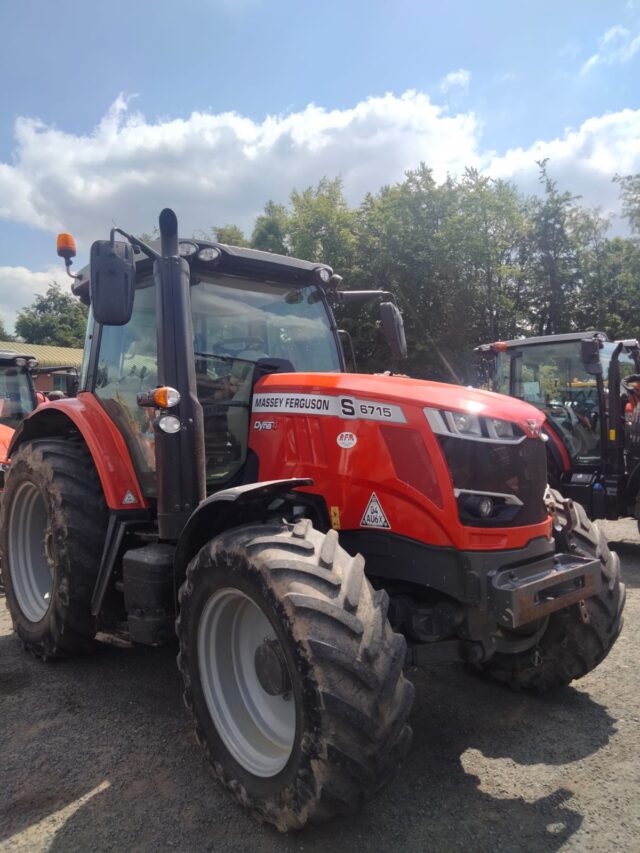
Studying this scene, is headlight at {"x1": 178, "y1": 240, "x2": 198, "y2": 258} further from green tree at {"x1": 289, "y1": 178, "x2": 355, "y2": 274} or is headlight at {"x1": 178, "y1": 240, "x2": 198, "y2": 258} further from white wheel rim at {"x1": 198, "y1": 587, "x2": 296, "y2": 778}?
green tree at {"x1": 289, "y1": 178, "x2": 355, "y2": 274}

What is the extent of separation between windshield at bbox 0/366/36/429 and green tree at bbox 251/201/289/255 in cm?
1685

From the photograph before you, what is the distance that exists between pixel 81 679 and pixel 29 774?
989 millimetres

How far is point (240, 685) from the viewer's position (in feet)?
9.25

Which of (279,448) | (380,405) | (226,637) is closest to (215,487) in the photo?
(279,448)

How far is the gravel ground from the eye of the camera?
2.33m

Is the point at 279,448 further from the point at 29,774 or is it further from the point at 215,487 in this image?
the point at 29,774

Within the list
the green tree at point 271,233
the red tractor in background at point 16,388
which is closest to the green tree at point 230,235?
the green tree at point 271,233

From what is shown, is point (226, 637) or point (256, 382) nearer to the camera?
point (226, 637)

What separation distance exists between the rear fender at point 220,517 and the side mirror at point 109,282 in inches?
36.7

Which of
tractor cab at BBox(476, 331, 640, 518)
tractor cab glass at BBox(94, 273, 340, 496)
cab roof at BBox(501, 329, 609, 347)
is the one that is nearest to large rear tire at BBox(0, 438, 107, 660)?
tractor cab glass at BBox(94, 273, 340, 496)

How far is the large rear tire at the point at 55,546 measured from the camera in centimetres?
362

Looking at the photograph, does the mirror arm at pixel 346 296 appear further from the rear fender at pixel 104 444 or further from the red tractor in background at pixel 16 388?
the red tractor in background at pixel 16 388

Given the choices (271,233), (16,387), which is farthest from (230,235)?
(16,387)

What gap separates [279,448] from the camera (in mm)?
3203
